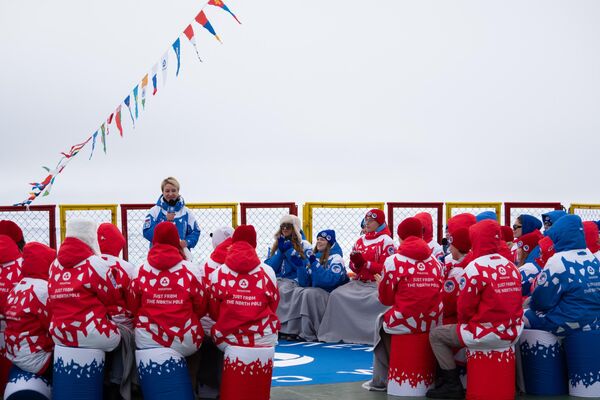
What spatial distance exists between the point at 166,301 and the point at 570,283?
2999 millimetres

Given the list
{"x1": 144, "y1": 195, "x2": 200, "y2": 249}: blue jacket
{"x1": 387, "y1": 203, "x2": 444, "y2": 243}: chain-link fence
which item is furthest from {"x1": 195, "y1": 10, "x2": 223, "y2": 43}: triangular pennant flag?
{"x1": 387, "y1": 203, "x2": 444, "y2": 243}: chain-link fence

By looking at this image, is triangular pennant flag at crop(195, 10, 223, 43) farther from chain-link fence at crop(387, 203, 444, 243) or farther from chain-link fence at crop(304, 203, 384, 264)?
chain-link fence at crop(387, 203, 444, 243)

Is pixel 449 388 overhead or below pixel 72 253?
below

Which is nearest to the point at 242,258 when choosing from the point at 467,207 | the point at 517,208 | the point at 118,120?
the point at 118,120

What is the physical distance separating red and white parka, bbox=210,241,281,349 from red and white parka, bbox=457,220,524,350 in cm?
140

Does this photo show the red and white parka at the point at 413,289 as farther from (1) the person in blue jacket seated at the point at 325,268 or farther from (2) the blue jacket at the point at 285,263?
(2) the blue jacket at the point at 285,263

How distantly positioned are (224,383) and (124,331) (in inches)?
31.7

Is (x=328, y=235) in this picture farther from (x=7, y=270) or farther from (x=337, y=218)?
(x=7, y=270)

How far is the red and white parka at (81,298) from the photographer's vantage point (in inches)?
247

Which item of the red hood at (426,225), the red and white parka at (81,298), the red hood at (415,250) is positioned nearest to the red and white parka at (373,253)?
the red hood at (426,225)

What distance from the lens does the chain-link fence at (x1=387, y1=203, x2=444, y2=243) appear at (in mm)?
14398

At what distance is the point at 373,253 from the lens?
1038cm

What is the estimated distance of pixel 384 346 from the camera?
7469mm

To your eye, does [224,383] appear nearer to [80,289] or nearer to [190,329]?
[190,329]
